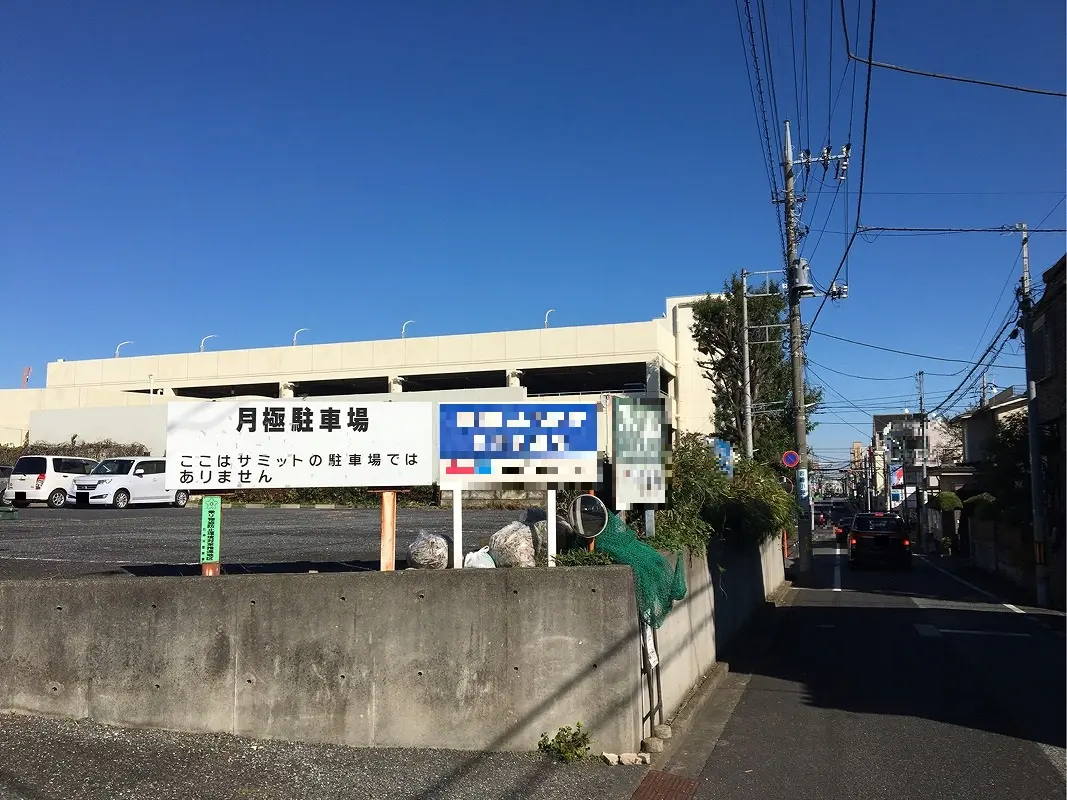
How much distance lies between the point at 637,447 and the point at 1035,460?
1479cm

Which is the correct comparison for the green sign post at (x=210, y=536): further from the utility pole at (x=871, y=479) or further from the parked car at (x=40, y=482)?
the utility pole at (x=871, y=479)

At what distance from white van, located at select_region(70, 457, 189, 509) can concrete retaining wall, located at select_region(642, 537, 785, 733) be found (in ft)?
64.1

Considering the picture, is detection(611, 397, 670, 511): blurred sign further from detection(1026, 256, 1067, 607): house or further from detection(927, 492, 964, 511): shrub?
detection(927, 492, 964, 511): shrub

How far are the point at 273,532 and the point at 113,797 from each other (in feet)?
38.2

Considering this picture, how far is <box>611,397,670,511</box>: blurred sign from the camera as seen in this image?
25.4ft

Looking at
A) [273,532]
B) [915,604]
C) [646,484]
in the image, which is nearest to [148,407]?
[273,532]

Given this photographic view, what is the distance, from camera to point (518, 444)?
283 inches

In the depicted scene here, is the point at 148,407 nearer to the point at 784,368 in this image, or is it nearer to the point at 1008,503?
the point at 784,368

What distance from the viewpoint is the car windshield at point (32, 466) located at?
26205mm

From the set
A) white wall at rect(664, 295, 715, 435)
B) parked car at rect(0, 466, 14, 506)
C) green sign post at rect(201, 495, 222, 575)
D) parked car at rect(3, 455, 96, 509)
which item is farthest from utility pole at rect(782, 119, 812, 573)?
white wall at rect(664, 295, 715, 435)

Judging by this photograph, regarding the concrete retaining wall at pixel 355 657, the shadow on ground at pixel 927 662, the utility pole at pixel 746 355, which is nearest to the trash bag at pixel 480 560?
the concrete retaining wall at pixel 355 657

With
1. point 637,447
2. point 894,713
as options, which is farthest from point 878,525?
point 637,447

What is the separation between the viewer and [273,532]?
16547 millimetres

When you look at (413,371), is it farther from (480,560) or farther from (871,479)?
(871,479)
